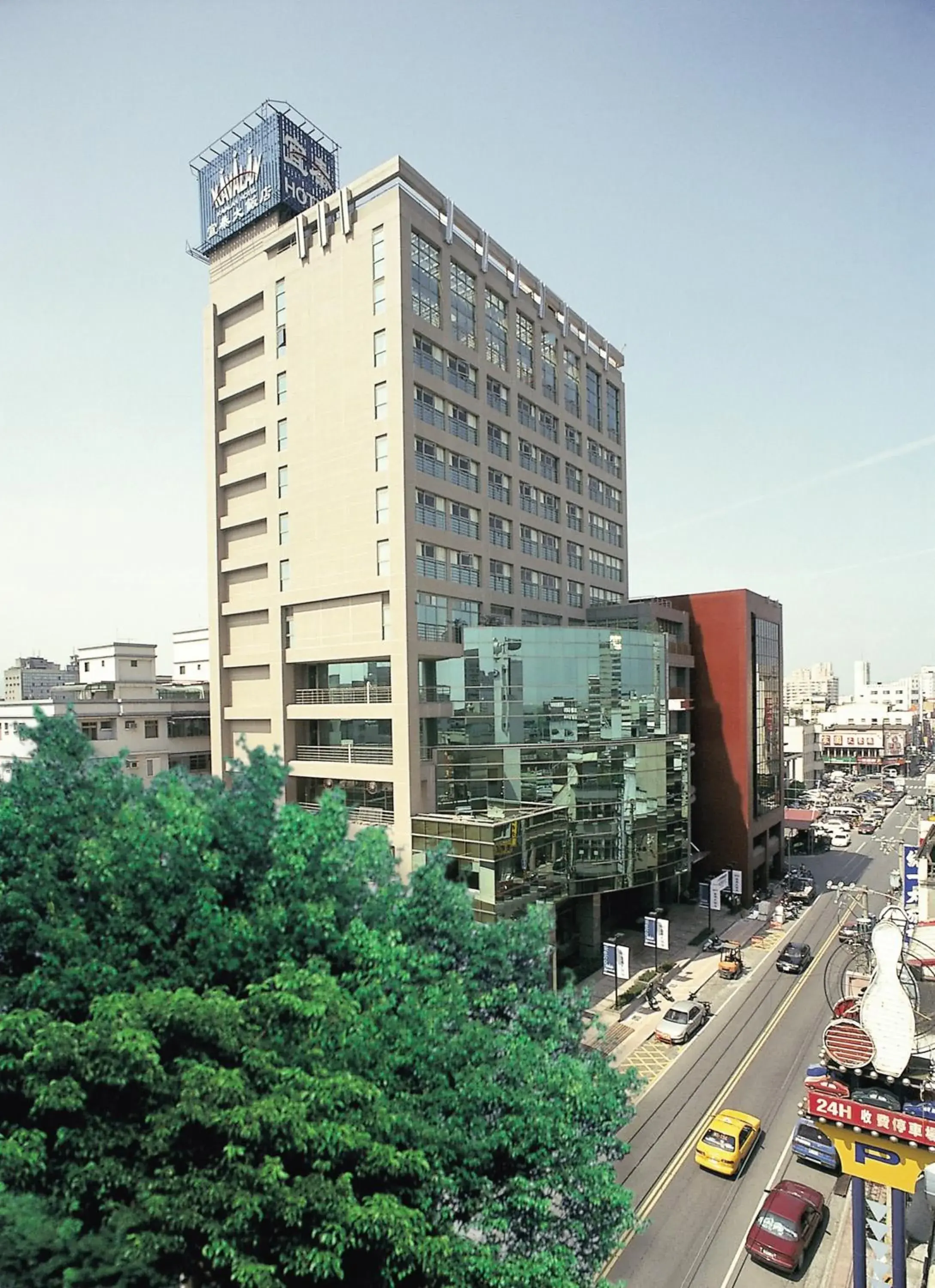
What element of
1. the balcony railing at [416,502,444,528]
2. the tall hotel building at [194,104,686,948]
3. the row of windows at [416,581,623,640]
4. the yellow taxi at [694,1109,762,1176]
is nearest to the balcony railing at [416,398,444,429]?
the tall hotel building at [194,104,686,948]

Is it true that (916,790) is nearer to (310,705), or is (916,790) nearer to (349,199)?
(310,705)

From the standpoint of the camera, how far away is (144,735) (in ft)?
162

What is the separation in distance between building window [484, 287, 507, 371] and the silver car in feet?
118

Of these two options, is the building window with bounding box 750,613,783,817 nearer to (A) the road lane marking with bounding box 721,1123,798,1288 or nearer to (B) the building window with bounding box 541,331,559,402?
(B) the building window with bounding box 541,331,559,402

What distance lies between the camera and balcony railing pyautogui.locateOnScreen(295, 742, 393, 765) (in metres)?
36.9

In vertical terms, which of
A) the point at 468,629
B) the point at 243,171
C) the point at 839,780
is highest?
the point at 243,171

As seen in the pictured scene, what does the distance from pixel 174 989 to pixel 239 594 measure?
33527 mm

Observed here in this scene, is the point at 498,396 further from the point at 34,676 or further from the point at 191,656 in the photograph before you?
the point at 34,676

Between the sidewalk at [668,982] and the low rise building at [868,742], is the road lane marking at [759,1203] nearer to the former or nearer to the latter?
the sidewalk at [668,982]

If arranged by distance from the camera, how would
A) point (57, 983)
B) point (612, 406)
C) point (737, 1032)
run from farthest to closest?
1. point (612, 406)
2. point (737, 1032)
3. point (57, 983)

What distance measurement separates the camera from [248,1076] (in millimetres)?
12281

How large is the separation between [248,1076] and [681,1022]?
26152 millimetres

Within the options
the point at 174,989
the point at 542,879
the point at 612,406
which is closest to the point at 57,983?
the point at 174,989

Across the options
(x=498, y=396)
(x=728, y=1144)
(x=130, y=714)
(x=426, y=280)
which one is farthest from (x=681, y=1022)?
(x=426, y=280)
